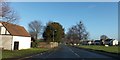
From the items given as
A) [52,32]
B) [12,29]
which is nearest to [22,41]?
[12,29]

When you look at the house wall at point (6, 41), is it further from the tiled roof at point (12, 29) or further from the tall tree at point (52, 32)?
the tall tree at point (52, 32)

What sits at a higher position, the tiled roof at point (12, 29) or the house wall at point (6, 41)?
the tiled roof at point (12, 29)

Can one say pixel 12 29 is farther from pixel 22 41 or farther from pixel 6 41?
pixel 6 41

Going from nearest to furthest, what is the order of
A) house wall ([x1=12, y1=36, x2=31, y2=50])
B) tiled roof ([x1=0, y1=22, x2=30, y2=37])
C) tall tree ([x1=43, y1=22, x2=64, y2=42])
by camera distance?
tiled roof ([x1=0, y1=22, x2=30, y2=37]) → house wall ([x1=12, y1=36, x2=31, y2=50]) → tall tree ([x1=43, y1=22, x2=64, y2=42])

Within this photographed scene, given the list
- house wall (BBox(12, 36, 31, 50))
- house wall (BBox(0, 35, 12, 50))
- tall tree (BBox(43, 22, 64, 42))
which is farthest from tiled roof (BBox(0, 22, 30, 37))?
tall tree (BBox(43, 22, 64, 42))

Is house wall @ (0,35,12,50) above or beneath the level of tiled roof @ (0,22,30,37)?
beneath

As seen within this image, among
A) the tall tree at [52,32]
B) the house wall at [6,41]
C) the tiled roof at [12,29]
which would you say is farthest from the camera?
the tall tree at [52,32]

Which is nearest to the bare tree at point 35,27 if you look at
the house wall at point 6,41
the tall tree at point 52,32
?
the tall tree at point 52,32

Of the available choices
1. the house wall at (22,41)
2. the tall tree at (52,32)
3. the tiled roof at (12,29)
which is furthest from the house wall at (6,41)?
the tall tree at (52,32)

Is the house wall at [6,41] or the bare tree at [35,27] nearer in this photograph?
the house wall at [6,41]

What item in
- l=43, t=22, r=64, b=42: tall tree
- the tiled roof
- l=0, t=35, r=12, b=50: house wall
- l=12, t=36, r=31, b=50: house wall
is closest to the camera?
l=0, t=35, r=12, b=50: house wall

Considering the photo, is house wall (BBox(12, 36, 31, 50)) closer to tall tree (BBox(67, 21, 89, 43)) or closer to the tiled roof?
the tiled roof

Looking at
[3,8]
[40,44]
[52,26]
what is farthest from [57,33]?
[3,8]

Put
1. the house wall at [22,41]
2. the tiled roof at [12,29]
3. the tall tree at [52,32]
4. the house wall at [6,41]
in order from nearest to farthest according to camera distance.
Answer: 1. the house wall at [6,41]
2. the tiled roof at [12,29]
3. the house wall at [22,41]
4. the tall tree at [52,32]
